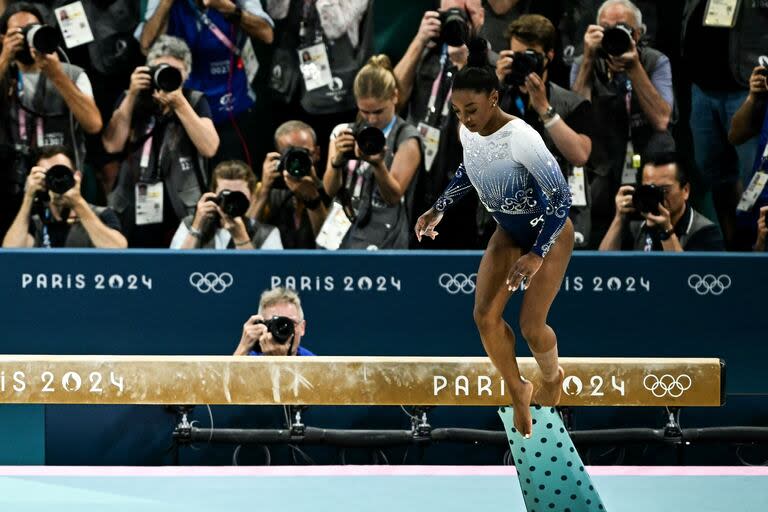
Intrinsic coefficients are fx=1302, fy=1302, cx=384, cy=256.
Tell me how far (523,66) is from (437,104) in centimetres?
69

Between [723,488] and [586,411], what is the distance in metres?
1.25

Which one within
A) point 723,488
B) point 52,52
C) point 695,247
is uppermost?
point 52,52

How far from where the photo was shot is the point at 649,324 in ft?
22.0

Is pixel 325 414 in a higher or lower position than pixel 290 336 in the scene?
lower

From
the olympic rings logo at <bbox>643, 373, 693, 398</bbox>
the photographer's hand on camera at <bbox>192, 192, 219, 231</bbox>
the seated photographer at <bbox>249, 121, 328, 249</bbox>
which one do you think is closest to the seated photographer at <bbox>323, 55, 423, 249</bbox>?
the seated photographer at <bbox>249, 121, 328, 249</bbox>

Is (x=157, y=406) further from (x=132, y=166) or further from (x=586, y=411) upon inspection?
(x=586, y=411)

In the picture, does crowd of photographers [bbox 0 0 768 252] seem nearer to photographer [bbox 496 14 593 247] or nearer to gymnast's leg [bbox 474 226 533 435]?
photographer [bbox 496 14 593 247]

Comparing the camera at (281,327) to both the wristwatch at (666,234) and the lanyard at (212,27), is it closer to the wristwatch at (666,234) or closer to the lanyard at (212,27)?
the wristwatch at (666,234)

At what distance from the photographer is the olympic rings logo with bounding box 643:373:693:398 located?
5730mm

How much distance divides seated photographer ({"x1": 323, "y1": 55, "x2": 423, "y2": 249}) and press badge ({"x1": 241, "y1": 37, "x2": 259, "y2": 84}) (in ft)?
3.15

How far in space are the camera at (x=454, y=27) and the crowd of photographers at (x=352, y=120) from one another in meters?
0.01

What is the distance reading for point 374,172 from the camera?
705cm

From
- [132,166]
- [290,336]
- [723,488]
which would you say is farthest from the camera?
[132,166]

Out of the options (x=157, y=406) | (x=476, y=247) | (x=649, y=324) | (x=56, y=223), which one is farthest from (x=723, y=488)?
(x=56, y=223)
